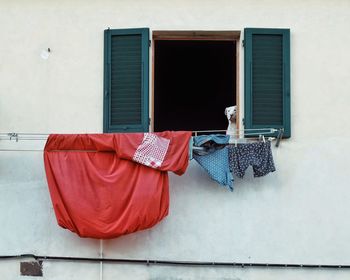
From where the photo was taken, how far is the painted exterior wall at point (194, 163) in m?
6.59

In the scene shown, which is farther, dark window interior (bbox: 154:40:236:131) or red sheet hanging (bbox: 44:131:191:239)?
dark window interior (bbox: 154:40:236:131)

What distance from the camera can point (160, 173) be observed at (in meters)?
6.38

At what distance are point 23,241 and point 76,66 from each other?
225 centimetres

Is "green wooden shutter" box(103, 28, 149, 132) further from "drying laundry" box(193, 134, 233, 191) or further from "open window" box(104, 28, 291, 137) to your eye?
"drying laundry" box(193, 134, 233, 191)

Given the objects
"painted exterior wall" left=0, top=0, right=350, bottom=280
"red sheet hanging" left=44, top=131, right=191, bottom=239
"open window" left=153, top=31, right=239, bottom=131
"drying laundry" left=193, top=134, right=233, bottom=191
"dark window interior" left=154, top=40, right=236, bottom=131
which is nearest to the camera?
"red sheet hanging" left=44, top=131, right=191, bottom=239

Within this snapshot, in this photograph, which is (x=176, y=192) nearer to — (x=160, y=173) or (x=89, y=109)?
(x=160, y=173)

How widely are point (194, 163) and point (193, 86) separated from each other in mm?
4040

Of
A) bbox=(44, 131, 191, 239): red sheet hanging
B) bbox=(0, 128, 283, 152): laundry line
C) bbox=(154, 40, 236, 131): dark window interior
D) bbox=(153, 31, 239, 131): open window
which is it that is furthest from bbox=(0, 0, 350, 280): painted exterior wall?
bbox=(154, 40, 236, 131): dark window interior

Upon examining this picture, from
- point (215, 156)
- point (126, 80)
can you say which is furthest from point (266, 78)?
point (126, 80)

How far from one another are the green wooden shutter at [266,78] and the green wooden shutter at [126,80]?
1.26 meters

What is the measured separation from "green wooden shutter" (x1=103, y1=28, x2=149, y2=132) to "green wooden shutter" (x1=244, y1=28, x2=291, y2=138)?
49.6 inches

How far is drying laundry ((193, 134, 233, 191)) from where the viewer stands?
644 cm

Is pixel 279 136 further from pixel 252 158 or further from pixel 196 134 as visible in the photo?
pixel 196 134

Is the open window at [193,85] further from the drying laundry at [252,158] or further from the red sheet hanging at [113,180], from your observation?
the red sheet hanging at [113,180]
